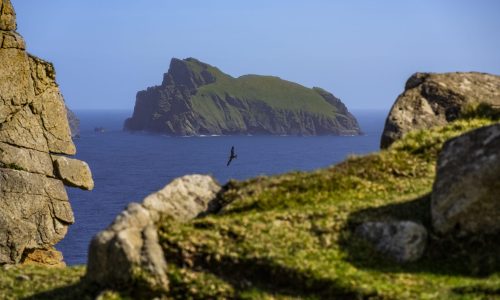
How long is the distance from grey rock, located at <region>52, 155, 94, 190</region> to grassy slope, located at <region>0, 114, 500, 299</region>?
3484cm

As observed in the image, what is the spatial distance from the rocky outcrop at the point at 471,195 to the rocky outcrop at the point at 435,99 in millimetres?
11531

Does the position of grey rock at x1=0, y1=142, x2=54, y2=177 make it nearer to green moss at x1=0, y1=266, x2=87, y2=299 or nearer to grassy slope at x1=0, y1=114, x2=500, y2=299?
green moss at x1=0, y1=266, x2=87, y2=299

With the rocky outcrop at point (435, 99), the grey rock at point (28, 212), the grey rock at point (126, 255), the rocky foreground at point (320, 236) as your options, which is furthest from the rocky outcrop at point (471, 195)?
the grey rock at point (28, 212)

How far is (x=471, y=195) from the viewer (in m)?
23.1

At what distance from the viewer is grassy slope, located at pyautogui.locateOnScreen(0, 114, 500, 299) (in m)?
21.1

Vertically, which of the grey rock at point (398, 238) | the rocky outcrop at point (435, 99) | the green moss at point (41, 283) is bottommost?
the green moss at point (41, 283)

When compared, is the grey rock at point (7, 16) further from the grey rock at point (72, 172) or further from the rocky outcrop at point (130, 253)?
the rocky outcrop at point (130, 253)

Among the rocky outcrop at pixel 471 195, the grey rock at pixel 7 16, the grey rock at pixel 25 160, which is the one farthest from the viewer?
the grey rock at pixel 7 16

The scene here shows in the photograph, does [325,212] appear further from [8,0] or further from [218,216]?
[8,0]

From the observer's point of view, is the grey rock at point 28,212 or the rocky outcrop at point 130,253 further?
the grey rock at point 28,212

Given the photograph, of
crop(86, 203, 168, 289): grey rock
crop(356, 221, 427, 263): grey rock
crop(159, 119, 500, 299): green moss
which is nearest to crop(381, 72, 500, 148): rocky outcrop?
crop(159, 119, 500, 299): green moss

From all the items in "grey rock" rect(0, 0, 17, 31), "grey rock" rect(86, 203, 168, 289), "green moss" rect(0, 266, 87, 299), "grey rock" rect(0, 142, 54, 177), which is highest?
"grey rock" rect(0, 0, 17, 31)

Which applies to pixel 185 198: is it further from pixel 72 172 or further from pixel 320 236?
pixel 72 172

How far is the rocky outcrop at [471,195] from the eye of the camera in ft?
75.6
